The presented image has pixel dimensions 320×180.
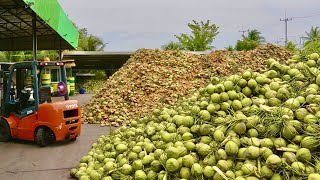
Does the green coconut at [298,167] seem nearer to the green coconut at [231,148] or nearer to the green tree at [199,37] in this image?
the green coconut at [231,148]

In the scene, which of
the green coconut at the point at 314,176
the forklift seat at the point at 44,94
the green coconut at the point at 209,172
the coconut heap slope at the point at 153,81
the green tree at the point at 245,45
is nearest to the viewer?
the green coconut at the point at 314,176

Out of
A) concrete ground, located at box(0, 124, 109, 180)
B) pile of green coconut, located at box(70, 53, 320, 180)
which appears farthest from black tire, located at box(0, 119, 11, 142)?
pile of green coconut, located at box(70, 53, 320, 180)

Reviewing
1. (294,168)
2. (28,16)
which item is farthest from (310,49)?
(28,16)

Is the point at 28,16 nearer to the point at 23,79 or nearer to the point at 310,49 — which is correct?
the point at 23,79

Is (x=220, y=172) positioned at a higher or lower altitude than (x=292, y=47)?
lower

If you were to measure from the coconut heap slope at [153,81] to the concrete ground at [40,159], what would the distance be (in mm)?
2904

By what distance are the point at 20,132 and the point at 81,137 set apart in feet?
5.57

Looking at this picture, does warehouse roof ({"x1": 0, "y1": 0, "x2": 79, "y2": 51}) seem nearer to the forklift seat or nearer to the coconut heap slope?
the forklift seat

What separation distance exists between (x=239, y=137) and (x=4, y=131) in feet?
23.4

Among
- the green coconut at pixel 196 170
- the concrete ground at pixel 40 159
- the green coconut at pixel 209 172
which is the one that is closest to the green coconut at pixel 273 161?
the green coconut at pixel 209 172

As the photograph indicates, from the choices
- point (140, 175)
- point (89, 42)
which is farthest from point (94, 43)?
point (140, 175)

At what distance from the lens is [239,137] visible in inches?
162

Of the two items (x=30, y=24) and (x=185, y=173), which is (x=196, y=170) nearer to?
(x=185, y=173)

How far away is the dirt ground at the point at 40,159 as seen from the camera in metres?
6.64
